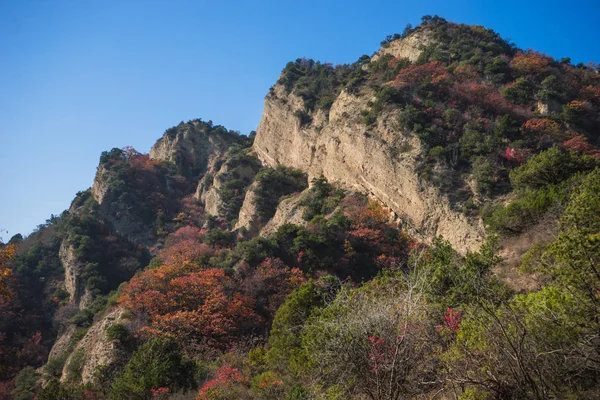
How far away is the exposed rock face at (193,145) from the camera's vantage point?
55.3 metres

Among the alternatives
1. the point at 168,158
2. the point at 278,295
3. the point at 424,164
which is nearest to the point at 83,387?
the point at 278,295

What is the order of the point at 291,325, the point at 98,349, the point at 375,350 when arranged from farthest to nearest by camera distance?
the point at 98,349, the point at 291,325, the point at 375,350

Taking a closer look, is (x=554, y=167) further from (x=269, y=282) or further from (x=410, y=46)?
(x=410, y=46)

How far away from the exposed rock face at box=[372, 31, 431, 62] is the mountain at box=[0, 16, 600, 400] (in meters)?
0.47

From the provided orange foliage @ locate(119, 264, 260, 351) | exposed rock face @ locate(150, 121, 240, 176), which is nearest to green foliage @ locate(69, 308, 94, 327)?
orange foliage @ locate(119, 264, 260, 351)

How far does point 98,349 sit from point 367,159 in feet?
75.6

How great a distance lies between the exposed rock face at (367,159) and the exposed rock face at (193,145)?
50.0 ft

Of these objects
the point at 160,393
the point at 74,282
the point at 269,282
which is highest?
the point at 74,282

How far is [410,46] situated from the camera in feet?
131

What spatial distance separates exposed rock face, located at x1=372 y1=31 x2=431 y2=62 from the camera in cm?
3891

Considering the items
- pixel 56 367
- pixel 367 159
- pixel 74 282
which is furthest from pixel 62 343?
pixel 367 159

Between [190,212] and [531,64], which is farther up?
[531,64]

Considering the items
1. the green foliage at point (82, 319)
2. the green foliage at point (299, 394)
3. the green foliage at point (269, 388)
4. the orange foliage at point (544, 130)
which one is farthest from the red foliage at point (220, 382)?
the orange foliage at point (544, 130)

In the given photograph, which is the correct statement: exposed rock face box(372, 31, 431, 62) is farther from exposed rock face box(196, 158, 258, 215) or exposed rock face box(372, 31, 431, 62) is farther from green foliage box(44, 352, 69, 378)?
green foliage box(44, 352, 69, 378)
